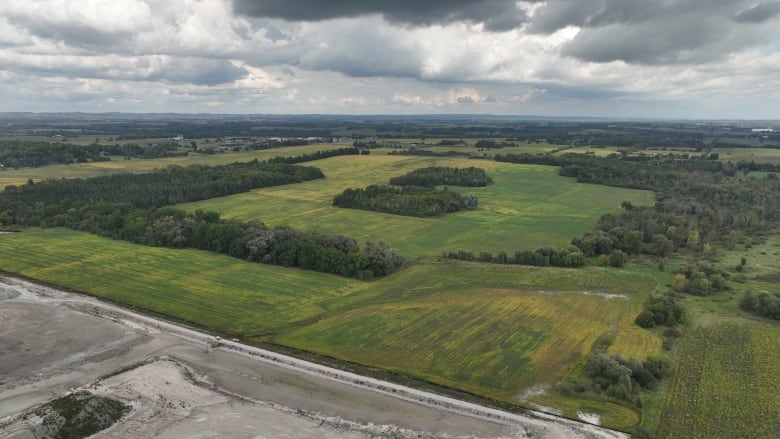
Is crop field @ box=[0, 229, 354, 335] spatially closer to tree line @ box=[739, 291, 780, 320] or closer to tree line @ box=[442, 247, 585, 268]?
tree line @ box=[442, 247, 585, 268]

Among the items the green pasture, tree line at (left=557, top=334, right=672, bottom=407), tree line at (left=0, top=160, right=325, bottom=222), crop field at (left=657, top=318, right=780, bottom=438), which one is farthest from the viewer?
tree line at (left=0, top=160, right=325, bottom=222)

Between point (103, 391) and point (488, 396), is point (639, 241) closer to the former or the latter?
point (488, 396)

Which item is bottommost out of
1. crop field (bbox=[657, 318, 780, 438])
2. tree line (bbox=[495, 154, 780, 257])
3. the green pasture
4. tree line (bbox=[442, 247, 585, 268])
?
crop field (bbox=[657, 318, 780, 438])

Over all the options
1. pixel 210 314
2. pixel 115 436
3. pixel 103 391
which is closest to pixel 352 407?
pixel 115 436

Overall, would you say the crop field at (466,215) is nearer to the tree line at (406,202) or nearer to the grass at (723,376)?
the tree line at (406,202)

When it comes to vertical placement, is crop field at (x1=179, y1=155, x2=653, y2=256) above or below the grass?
above

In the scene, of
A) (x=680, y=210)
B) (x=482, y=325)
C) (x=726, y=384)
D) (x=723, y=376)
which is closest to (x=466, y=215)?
(x=680, y=210)

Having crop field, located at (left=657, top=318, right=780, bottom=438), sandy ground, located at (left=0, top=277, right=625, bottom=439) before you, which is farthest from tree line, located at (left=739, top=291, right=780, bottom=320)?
sandy ground, located at (left=0, top=277, right=625, bottom=439)
